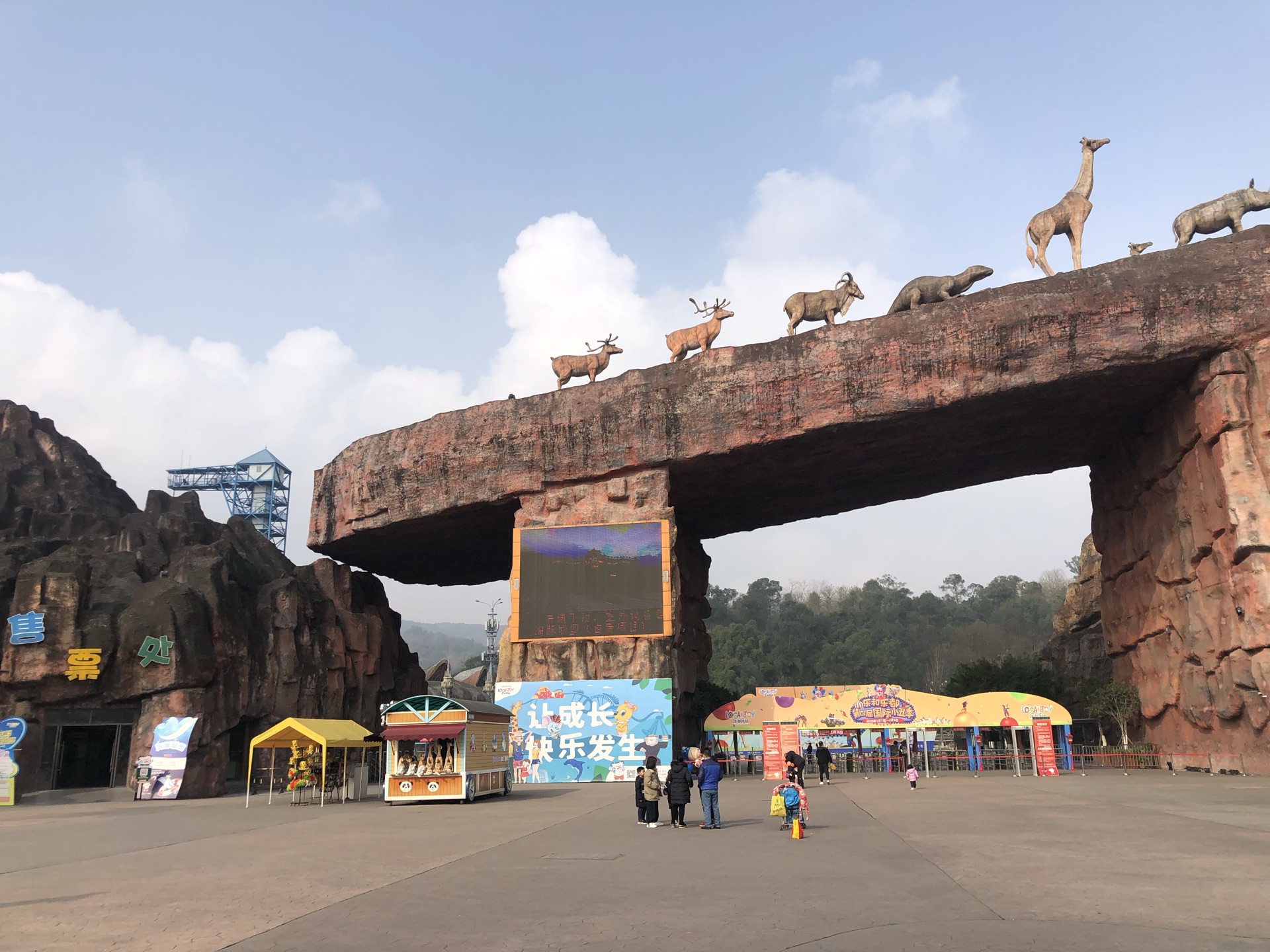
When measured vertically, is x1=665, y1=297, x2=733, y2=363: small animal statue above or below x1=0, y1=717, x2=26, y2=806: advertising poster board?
above

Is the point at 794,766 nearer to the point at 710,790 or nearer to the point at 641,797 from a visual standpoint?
the point at 710,790

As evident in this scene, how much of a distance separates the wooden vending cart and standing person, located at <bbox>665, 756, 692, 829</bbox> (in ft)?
23.0

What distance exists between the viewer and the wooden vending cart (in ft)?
65.6

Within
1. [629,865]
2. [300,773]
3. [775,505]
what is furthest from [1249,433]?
[300,773]

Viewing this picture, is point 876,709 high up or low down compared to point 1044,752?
up

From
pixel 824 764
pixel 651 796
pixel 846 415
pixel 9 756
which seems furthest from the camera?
pixel 846 415

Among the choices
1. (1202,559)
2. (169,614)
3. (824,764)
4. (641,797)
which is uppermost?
(1202,559)

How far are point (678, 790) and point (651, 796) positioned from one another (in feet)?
2.64

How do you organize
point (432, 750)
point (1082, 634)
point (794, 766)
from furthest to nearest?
point (1082, 634) → point (432, 750) → point (794, 766)

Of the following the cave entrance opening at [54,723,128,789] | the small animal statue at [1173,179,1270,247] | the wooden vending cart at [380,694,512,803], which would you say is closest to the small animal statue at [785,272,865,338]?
the small animal statue at [1173,179,1270,247]

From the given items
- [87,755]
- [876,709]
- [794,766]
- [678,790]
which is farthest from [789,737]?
[87,755]

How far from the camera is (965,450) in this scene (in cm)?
3105

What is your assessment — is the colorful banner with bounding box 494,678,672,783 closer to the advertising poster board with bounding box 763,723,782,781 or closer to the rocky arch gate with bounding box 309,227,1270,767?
the rocky arch gate with bounding box 309,227,1270,767

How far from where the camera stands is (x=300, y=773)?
70.8 feet
